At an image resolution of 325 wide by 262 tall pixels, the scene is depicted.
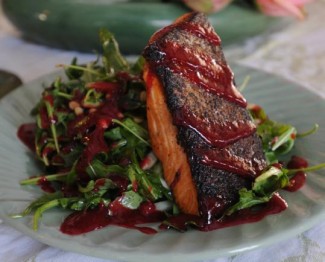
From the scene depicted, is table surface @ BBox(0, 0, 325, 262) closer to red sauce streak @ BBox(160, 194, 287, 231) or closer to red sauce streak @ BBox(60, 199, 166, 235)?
red sauce streak @ BBox(160, 194, 287, 231)

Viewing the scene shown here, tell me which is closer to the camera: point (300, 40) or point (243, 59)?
point (243, 59)

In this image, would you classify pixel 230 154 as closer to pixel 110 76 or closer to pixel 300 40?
pixel 110 76

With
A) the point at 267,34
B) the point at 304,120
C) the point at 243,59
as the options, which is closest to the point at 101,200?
the point at 304,120

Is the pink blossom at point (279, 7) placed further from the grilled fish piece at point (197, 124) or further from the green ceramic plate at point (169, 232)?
the grilled fish piece at point (197, 124)

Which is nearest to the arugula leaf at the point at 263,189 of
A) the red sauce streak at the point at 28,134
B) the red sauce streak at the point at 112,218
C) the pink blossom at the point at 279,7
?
the red sauce streak at the point at 112,218

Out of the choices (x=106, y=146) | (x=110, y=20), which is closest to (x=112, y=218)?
(x=106, y=146)

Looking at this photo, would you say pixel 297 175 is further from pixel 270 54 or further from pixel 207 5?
pixel 270 54
